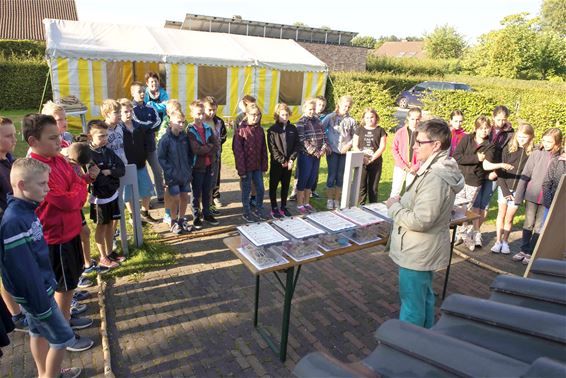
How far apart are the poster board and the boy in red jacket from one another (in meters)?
3.81

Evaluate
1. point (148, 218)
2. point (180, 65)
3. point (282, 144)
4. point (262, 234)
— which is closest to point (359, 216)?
point (262, 234)

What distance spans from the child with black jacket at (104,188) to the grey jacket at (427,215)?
3.26 metres

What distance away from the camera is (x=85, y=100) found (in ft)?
43.2

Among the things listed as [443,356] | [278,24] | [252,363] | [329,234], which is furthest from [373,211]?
[278,24]

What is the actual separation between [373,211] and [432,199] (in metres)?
1.40

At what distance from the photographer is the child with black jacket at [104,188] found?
14.1ft

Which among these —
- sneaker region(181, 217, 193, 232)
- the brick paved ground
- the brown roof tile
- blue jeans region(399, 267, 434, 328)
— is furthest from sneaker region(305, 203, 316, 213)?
the brown roof tile

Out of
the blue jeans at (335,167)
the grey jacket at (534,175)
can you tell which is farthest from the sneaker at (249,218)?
the grey jacket at (534,175)

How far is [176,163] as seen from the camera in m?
5.45

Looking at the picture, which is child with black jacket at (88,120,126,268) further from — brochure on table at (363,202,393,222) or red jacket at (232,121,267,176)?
brochure on table at (363,202,393,222)

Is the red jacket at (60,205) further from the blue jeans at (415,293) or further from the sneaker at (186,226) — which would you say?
the blue jeans at (415,293)

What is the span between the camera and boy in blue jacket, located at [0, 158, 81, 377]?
2.38 meters

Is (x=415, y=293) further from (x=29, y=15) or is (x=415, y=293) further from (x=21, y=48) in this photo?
(x=29, y=15)

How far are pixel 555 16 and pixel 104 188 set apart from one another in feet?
245
